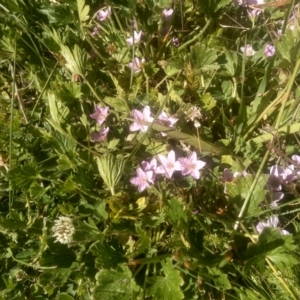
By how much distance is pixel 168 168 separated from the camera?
1428 millimetres

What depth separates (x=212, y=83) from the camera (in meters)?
1.54

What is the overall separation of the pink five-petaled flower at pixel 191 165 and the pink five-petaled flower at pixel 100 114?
0.95 ft

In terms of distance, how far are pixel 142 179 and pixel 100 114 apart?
0.86 ft

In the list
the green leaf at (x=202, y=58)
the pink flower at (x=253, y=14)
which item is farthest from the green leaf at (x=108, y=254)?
the pink flower at (x=253, y=14)

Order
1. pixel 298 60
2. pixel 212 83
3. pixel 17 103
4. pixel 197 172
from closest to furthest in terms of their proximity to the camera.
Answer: pixel 298 60 → pixel 197 172 → pixel 212 83 → pixel 17 103

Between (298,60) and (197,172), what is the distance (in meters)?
0.44

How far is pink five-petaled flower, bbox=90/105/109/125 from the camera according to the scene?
149 centimetres

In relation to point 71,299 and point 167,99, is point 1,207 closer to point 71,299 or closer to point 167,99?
point 71,299

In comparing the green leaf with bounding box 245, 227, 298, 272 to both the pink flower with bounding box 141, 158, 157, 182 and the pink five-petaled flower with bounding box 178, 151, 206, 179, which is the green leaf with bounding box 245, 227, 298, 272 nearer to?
the pink five-petaled flower with bounding box 178, 151, 206, 179

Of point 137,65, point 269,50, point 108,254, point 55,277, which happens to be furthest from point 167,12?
point 55,277

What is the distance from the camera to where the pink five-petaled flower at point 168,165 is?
142 cm

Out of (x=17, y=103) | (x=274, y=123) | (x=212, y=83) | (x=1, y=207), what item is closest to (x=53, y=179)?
(x=1, y=207)

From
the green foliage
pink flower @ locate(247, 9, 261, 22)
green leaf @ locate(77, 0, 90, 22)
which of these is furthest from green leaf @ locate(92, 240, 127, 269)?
pink flower @ locate(247, 9, 261, 22)

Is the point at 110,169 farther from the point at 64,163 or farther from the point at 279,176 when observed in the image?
the point at 279,176
